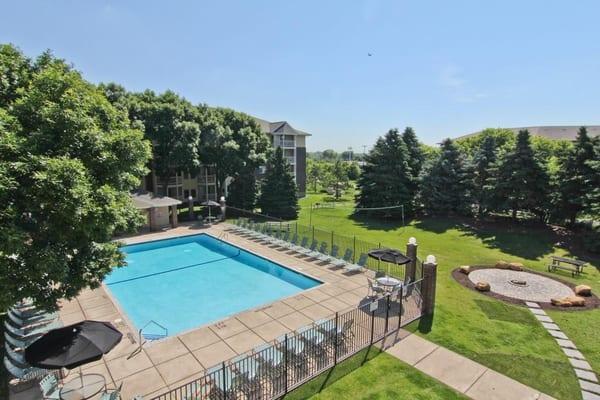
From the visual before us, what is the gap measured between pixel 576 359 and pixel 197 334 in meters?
10.6

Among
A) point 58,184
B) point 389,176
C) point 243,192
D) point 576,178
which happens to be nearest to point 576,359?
point 58,184

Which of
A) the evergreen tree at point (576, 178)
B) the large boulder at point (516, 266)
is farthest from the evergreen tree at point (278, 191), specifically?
the evergreen tree at point (576, 178)

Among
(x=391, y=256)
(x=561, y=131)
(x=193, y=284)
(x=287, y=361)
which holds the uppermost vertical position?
(x=561, y=131)

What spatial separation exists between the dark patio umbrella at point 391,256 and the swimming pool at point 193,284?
2878 mm

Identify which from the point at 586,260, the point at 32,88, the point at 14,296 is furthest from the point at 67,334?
the point at 586,260

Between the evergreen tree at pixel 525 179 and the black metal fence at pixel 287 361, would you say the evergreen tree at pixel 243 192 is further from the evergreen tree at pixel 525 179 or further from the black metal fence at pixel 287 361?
the black metal fence at pixel 287 361

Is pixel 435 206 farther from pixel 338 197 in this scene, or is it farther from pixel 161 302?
pixel 161 302

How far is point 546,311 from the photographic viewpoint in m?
11.7

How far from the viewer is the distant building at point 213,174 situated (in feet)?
107

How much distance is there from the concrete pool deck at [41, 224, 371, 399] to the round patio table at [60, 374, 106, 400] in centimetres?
26

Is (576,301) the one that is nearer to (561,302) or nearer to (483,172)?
(561,302)

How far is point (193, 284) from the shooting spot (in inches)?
622

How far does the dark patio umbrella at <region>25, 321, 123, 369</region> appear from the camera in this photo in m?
6.11

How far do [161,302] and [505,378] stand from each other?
1234 cm
